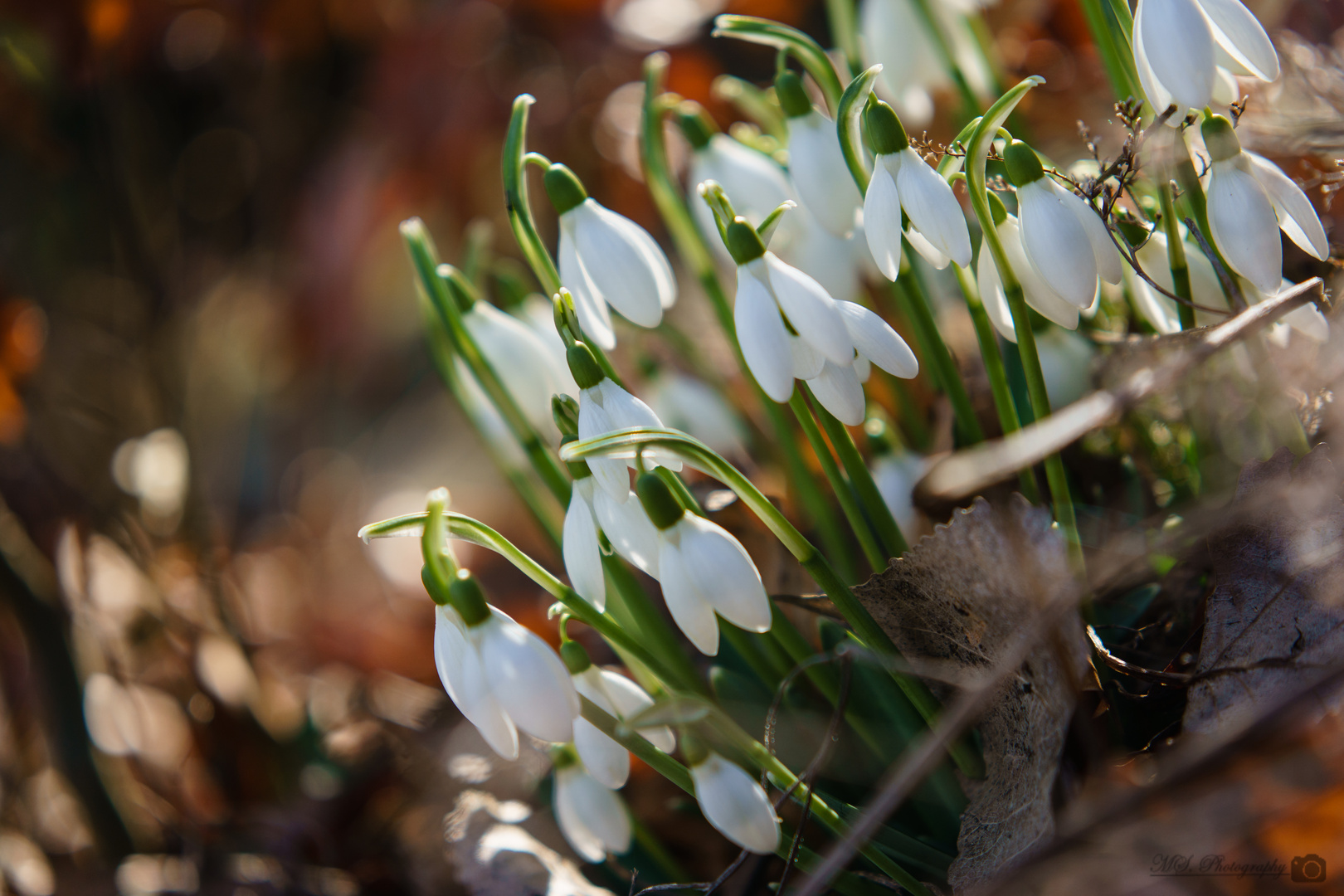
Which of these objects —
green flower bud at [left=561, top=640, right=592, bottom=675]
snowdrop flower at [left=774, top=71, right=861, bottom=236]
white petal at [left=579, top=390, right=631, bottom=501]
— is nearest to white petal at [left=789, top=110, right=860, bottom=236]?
snowdrop flower at [left=774, top=71, right=861, bottom=236]

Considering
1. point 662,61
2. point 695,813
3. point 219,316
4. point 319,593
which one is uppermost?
point 219,316

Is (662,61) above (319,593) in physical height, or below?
above

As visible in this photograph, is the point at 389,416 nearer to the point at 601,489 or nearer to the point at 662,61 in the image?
the point at 662,61

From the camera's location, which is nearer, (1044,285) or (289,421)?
(1044,285)

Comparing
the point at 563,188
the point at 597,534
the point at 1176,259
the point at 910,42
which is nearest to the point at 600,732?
the point at 597,534

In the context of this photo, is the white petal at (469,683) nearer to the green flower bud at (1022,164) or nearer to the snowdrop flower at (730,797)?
the snowdrop flower at (730,797)

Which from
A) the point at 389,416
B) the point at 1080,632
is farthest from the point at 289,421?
the point at 1080,632
